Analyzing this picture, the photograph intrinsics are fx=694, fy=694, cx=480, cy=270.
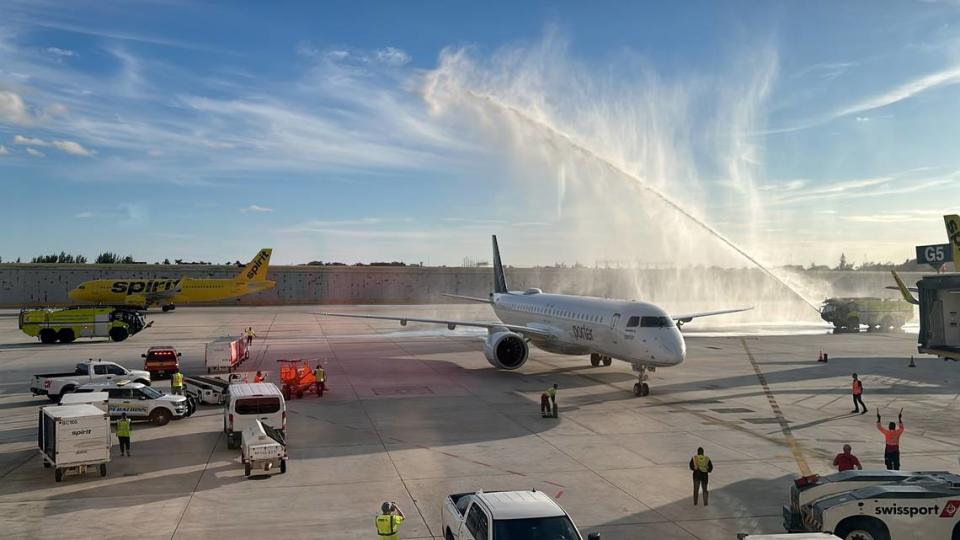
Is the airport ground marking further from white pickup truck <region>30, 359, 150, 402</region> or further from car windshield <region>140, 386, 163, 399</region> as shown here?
white pickup truck <region>30, 359, 150, 402</region>

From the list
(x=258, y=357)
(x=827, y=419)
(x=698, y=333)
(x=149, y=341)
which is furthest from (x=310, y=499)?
(x=698, y=333)

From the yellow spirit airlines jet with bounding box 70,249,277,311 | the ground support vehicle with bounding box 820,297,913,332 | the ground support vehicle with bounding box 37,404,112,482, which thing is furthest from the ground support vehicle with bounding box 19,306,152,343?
the ground support vehicle with bounding box 820,297,913,332

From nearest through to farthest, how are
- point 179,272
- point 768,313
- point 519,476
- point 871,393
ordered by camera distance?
1. point 519,476
2. point 871,393
3. point 768,313
4. point 179,272

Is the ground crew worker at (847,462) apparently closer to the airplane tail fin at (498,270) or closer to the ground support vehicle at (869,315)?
the airplane tail fin at (498,270)

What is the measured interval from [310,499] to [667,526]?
29.0 feet

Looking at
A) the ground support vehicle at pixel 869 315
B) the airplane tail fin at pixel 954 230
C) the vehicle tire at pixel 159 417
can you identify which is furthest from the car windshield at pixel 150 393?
the ground support vehicle at pixel 869 315

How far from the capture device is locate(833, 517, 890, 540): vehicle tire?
43.7 feet

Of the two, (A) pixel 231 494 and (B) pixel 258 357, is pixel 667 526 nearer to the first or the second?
(A) pixel 231 494

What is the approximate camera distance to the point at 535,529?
11.8 meters

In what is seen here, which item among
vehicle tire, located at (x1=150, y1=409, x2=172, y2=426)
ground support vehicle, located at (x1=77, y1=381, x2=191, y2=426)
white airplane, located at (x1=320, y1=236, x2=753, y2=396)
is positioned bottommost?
vehicle tire, located at (x1=150, y1=409, x2=172, y2=426)

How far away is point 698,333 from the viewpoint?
70.3 meters

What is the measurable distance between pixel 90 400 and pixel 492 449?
14.0 m

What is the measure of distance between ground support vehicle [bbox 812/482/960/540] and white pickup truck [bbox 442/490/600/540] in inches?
202

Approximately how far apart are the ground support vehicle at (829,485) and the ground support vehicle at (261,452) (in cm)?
1339
